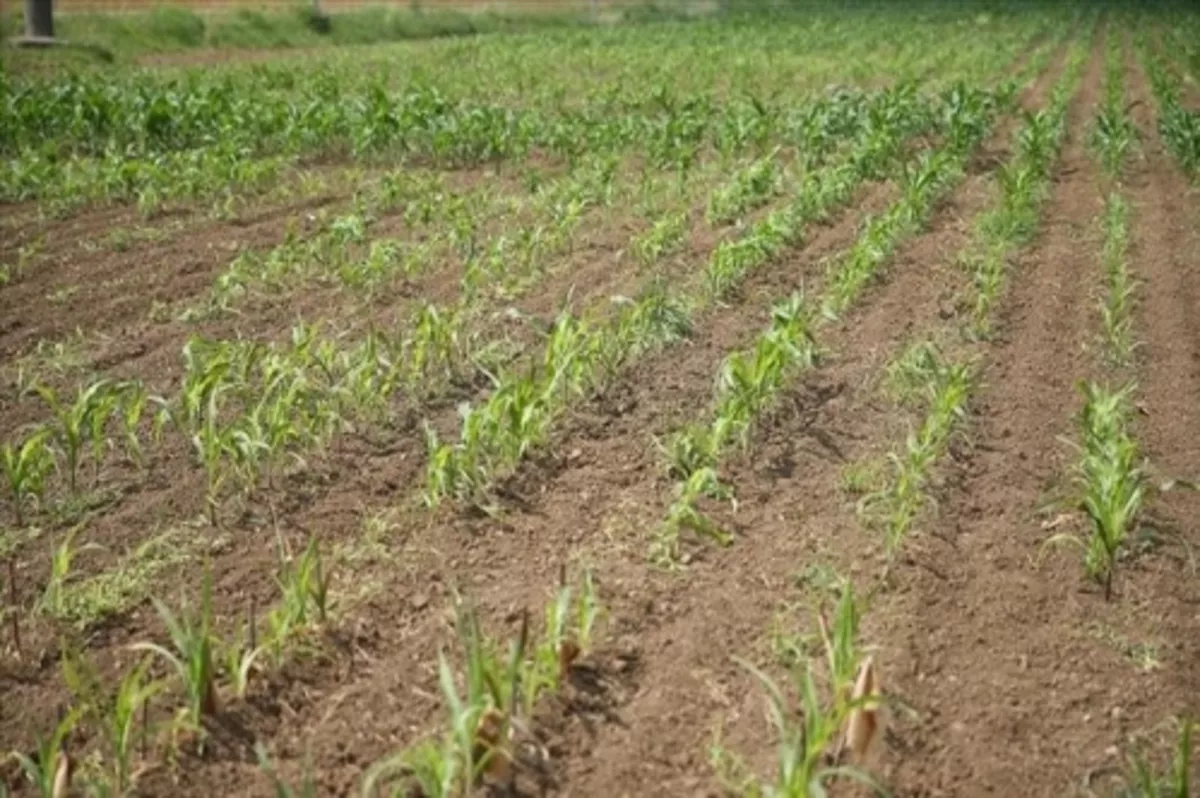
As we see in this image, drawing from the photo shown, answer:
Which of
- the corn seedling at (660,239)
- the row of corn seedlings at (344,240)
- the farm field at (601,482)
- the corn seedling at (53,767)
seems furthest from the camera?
the corn seedling at (660,239)

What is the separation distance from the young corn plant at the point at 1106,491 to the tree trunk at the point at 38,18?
69.1 feet

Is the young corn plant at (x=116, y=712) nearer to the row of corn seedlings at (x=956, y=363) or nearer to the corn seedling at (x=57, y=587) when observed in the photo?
the corn seedling at (x=57, y=587)

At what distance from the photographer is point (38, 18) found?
67.1 feet

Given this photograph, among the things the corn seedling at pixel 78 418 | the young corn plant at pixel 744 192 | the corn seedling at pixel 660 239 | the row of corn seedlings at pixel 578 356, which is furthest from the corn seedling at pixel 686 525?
the young corn plant at pixel 744 192

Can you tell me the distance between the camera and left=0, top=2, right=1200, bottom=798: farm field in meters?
3.04

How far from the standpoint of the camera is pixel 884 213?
28.1 ft

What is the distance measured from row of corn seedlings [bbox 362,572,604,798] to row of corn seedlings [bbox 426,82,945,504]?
38.7 inches

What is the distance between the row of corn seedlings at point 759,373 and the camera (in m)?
4.10

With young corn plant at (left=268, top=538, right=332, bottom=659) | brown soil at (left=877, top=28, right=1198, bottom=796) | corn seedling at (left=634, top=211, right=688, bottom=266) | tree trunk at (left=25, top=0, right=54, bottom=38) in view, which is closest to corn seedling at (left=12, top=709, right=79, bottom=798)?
young corn plant at (left=268, top=538, right=332, bottom=659)

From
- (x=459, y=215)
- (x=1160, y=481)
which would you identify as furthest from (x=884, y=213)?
(x=1160, y=481)

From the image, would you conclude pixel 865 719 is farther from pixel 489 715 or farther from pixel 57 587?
pixel 57 587

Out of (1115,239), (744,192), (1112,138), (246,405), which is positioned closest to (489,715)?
(246,405)

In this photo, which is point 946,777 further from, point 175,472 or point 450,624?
point 175,472

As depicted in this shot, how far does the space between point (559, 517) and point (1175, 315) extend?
413 centimetres
